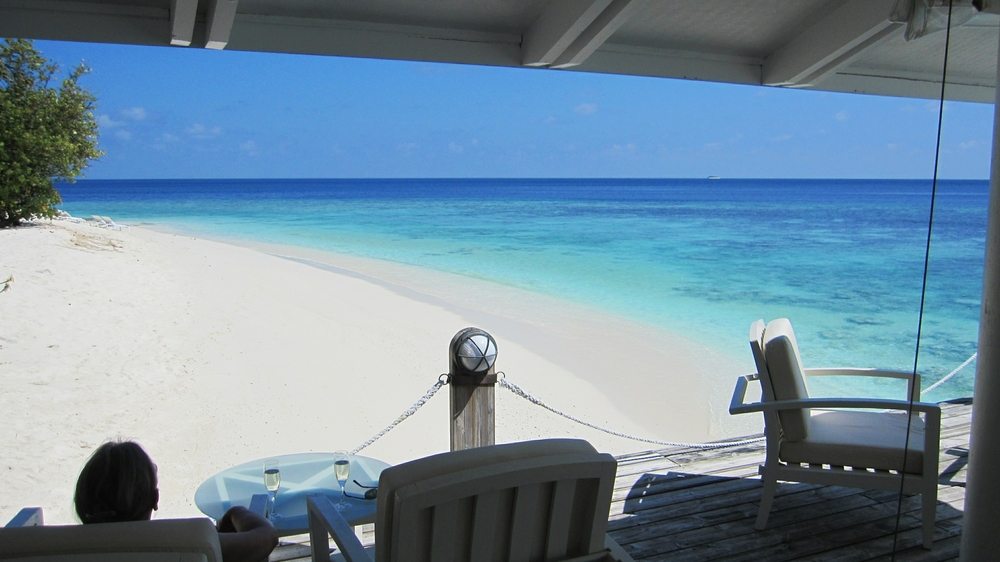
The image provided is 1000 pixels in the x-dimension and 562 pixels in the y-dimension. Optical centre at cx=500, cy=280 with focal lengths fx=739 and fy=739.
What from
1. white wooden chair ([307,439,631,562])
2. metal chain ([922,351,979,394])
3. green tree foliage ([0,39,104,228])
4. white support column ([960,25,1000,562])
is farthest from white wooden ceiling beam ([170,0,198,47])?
green tree foliage ([0,39,104,228])

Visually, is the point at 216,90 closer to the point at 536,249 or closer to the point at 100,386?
the point at 536,249

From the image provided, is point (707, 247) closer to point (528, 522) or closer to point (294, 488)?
point (294, 488)

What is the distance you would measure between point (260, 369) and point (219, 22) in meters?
5.89

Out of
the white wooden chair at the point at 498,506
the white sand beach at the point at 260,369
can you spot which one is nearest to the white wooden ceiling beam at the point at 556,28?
the white wooden chair at the point at 498,506

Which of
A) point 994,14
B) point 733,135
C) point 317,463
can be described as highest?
point 733,135

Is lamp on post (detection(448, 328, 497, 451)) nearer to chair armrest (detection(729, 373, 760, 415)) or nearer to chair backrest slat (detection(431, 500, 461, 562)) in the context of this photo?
chair armrest (detection(729, 373, 760, 415))

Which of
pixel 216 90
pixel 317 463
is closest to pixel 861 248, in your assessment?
pixel 317 463

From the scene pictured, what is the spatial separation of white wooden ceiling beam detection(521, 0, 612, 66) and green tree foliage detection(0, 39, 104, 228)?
12408mm

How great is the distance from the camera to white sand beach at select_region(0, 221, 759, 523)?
588cm

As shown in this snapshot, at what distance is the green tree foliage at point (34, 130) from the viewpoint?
1270 centimetres

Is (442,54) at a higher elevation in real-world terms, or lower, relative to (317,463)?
higher

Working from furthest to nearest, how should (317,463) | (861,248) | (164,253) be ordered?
(861,248), (164,253), (317,463)

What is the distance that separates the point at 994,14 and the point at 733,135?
57098mm

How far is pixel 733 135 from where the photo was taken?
55344 mm
